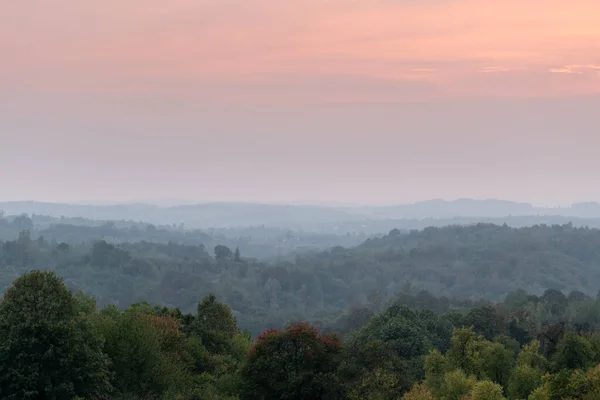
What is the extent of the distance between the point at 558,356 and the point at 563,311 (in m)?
72.3

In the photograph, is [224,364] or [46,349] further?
[224,364]

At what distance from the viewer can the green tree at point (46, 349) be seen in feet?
113

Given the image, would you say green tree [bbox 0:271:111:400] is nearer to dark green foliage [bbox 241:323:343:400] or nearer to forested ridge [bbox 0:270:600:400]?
forested ridge [bbox 0:270:600:400]

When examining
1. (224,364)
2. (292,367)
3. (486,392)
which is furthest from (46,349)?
(486,392)

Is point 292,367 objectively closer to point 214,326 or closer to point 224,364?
point 224,364

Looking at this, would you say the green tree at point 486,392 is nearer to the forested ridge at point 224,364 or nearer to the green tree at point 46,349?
the forested ridge at point 224,364

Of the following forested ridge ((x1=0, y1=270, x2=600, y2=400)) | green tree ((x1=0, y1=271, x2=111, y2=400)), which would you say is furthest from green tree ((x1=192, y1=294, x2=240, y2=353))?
green tree ((x1=0, y1=271, x2=111, y2=400))

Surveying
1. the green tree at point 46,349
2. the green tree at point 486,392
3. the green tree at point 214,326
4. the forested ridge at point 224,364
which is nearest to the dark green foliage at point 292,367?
the forested ridge at point 224,364

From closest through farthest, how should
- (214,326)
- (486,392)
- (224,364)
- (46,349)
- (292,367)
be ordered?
(486,392)
(46,349)
(292,367)
(224,364)
(214,326)

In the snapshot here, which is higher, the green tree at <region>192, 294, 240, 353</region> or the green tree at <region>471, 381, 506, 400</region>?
the green tree at <region>471, 381, 506, 400</region>

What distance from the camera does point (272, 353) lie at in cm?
4344

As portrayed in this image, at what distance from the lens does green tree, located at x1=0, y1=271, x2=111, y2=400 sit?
34594mm

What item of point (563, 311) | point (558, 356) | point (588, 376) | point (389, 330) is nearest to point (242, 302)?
point (563, 311)

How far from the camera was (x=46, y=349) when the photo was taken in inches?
1403
